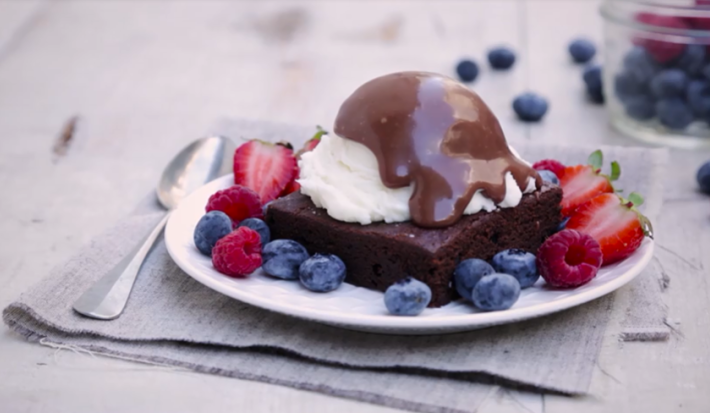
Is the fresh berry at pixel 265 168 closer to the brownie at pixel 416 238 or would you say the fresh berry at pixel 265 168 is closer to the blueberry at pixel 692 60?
the brownie at pixel 416 238

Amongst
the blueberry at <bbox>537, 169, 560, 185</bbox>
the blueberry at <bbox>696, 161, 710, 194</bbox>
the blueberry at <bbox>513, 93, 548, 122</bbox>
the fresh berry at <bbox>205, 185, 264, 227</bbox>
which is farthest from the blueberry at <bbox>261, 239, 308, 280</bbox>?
the blueberry at <bbox>513, 93, 548, 122</bbox>

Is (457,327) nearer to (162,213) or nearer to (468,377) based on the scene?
(468,377)

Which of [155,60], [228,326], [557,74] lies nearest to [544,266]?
[228,326]

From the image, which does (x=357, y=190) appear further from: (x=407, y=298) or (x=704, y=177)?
(x=704, y=177)

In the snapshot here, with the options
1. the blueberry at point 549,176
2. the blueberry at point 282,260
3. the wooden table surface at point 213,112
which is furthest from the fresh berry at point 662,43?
the blueberry at point 282,260

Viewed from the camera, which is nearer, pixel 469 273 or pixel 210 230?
pixel 469 273

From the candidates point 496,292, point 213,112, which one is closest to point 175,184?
point 213,112
